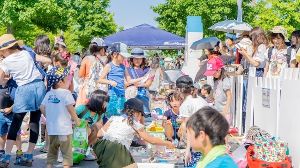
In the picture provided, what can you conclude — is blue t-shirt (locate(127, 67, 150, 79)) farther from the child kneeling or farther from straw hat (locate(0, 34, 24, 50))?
the child kneeling

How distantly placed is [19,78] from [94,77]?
2.09m

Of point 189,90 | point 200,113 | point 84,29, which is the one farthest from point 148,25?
point 84,29

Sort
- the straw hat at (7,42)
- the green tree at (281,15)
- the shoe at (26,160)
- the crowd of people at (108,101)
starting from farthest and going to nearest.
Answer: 1. the green tree at (281,15)
2. the shoe at (26,160)
3. the straw hat at (7,42)
4. the crowd of people at (108,101)

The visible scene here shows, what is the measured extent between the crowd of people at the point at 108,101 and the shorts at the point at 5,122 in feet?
0.04

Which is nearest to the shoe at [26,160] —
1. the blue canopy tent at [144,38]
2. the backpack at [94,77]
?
the backpack at [94,77]

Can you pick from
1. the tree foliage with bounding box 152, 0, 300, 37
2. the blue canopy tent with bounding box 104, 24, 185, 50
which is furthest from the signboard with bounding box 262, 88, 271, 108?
the tree foliage with bounding box 152, 0, 300, 37

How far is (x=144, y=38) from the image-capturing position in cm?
1984

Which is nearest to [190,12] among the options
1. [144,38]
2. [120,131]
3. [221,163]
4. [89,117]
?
[144,38]

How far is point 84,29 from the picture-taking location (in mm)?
64000

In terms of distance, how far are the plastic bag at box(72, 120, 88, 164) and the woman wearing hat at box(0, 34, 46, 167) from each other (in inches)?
27.4

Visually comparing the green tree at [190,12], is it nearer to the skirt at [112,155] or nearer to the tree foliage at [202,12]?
the tree foliage at [202,12]

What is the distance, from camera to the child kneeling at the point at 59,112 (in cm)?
649

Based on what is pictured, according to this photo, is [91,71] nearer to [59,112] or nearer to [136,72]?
[136,72]

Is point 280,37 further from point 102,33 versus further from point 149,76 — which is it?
point 102,33
